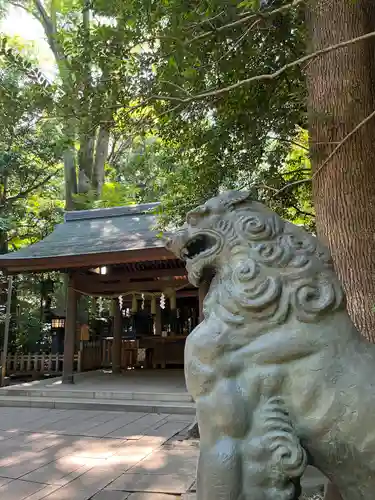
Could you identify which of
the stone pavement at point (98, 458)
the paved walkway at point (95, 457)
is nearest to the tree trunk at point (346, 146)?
the stone pavement at point (98, 458)

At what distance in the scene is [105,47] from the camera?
3.60 m

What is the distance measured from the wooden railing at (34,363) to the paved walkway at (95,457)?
399 centimetres

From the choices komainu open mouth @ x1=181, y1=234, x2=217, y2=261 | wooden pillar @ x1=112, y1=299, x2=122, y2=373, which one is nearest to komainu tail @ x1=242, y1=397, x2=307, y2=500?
komainu open mouth @ x1=181, y1=234, x2=217, y2=261

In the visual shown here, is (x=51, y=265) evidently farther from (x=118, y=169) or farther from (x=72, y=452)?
(x=118, y=169)

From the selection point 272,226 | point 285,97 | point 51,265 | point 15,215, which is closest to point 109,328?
point 15,215

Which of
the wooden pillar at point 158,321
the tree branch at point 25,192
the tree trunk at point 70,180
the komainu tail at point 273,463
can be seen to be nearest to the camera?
the komainu tail at point 273,463

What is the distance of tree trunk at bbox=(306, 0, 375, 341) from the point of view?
3293 mm

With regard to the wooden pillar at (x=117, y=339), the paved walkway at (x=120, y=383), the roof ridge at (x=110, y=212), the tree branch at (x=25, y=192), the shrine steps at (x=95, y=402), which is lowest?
the shrine steps at (x=95, y=402)

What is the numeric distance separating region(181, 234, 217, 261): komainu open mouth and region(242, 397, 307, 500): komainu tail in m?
0.69

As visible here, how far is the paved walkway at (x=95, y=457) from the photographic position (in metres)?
3.52

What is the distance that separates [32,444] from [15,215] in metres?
10.4

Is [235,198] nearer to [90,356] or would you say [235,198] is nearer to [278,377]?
[278,377]

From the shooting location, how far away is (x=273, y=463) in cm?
135

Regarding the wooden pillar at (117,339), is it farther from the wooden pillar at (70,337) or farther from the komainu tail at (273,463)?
the komainu tail at (273,463)
